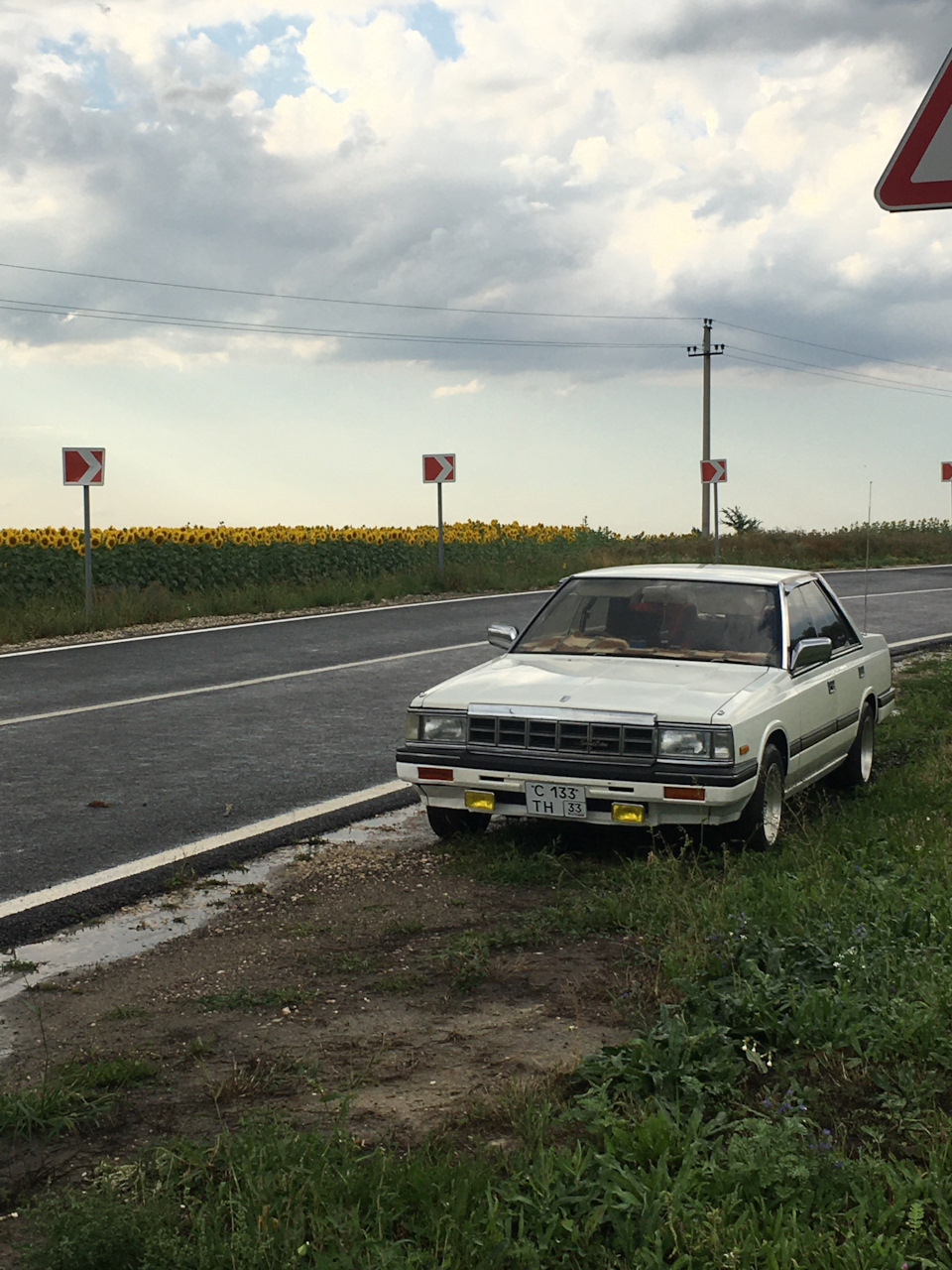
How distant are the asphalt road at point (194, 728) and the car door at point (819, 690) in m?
2.96

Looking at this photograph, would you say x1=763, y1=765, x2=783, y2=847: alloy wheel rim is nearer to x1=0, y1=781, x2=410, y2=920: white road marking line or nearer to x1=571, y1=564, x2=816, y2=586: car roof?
x1=571, y1=564, x2=816, y2=586: car roof

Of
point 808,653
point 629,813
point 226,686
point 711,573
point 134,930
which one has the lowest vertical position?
point 134,930

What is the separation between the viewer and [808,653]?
25.4 feet

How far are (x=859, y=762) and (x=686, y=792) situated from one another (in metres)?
2.92

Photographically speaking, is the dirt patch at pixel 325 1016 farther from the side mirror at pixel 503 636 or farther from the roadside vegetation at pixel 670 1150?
the side mirror at pixel 503 636

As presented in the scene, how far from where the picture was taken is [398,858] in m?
7.42

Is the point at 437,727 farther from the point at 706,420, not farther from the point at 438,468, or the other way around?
the point at 706,420

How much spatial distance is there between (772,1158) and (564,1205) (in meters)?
0.57

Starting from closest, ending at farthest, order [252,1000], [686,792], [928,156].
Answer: [928,156] < [252,1000] < [686,792]

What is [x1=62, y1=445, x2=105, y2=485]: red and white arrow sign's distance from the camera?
831 inches

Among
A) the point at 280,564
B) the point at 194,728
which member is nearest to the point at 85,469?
the point at 280,564

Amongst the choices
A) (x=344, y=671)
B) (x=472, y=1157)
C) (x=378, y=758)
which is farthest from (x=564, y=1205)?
(x=344, y=671)

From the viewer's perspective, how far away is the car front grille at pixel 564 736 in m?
6.77

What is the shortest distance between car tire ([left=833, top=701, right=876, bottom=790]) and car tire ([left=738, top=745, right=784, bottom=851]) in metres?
1.70
